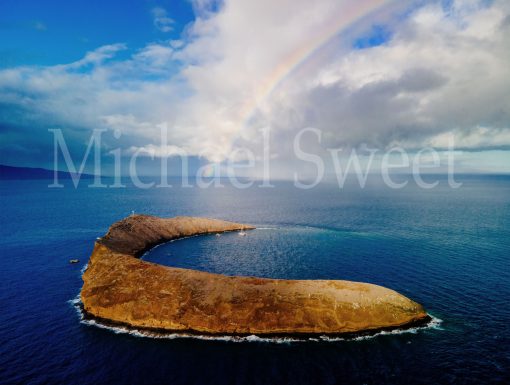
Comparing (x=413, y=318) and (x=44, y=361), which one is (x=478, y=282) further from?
(x=44, y=361)

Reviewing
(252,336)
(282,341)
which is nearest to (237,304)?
(252,336)

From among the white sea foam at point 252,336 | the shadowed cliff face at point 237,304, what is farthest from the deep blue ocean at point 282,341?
the shadowed cliff face at point 237,304

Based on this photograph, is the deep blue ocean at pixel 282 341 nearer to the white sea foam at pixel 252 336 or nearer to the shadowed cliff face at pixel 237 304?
the white sea foam at pixel 252 336

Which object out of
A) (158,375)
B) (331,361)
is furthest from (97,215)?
(331,361)

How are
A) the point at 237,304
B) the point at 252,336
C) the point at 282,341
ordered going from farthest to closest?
the point at 237,304, the point at 252,336, the point at 282,341

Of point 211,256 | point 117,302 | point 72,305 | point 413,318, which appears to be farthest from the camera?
point 211,256

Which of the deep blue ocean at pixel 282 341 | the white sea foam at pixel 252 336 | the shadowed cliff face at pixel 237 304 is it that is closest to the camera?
the deep blue ocean at pixel 282 341

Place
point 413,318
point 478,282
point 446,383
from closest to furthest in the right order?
1. point 446,383
2. point 413,318
3. point 478,282

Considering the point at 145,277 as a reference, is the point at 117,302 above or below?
below

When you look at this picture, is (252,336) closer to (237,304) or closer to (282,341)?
(282,341)
